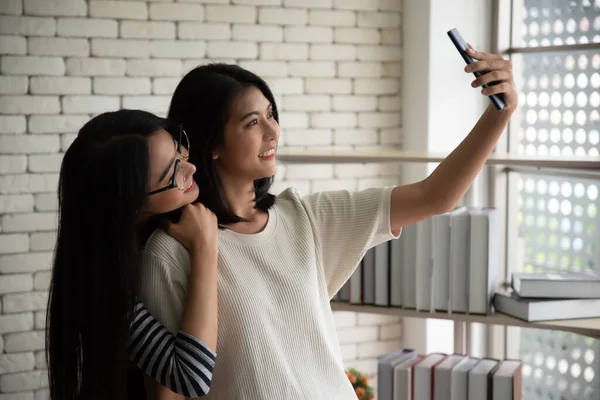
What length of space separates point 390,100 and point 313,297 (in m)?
2.03

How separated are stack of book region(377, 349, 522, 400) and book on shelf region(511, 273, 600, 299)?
25 centimetres

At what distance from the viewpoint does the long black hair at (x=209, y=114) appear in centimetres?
157

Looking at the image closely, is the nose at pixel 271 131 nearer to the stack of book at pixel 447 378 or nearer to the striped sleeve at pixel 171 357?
the striped sleeve at pixel 171 357

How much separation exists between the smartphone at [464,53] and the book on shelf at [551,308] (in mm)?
836

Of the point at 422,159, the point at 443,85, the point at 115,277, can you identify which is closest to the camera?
the point at 115,277

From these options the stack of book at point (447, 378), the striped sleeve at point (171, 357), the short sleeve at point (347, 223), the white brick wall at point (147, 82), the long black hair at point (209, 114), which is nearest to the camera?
the striped sleeve at point (171, 357)

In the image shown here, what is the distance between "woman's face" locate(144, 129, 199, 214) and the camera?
1.45 metres

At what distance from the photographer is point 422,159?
223 centimetres

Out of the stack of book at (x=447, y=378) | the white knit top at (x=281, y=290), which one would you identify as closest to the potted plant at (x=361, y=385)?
the stack of book at (x=447, y=378)

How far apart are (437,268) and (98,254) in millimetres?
1173

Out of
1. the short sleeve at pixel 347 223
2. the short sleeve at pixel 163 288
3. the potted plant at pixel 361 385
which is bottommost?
the potted plant at pixel 361 385

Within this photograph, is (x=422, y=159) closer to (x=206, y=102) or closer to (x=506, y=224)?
(x=206, y=102)

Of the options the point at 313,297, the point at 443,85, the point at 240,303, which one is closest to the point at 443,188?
the point at 313,297

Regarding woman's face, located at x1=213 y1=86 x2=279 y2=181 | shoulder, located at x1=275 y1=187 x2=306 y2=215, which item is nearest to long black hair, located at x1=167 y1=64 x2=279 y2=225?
woman's face, located at x1=213 y1=86 x2=279 y2=181
